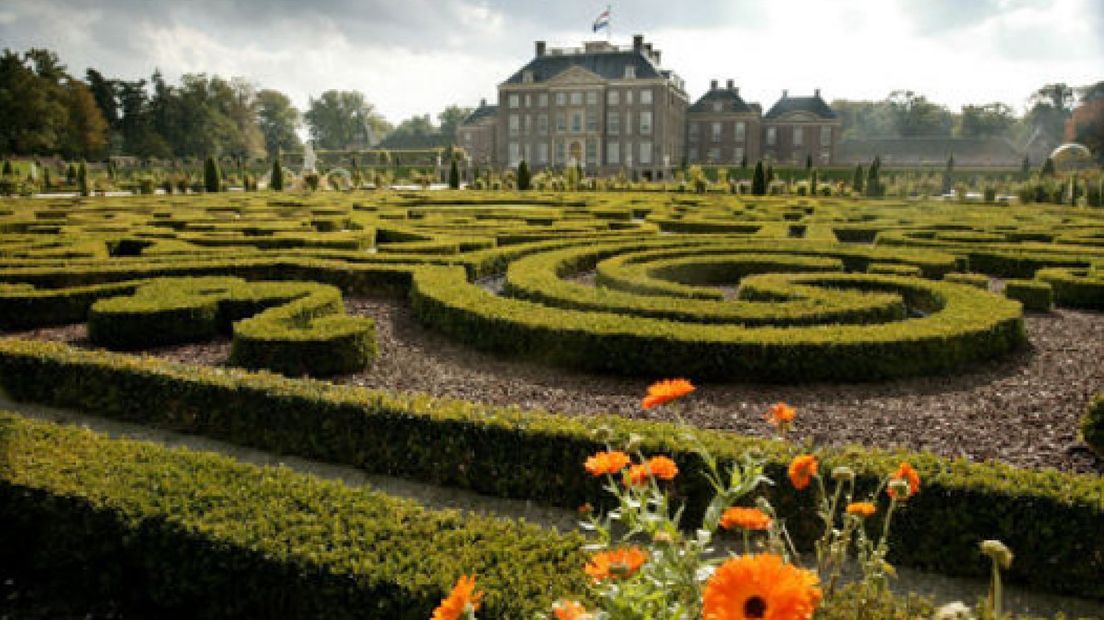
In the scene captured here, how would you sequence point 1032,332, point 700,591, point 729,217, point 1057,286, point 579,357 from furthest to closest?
point 729,217, point 1057,286, point 1032,332, point 579,357, point 700,591

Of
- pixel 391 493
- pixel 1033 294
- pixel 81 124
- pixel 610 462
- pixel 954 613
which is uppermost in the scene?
pixel 81 124

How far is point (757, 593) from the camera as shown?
5.02 ft

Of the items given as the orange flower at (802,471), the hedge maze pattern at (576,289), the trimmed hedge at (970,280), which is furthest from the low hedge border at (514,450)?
the trimmed hedge at (970,280)

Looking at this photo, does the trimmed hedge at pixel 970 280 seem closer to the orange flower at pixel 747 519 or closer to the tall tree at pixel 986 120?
the orange flower at pixel 747 519

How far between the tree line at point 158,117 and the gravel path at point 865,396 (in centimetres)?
5326

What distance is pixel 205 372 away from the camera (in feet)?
17.8

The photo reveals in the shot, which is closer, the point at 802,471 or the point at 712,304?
the point at 802,471

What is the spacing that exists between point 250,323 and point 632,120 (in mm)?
58819

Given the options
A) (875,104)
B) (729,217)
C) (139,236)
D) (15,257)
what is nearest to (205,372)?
(15,257)

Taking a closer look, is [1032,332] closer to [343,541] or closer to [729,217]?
[343,541]

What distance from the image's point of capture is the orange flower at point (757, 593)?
1500 millimetres

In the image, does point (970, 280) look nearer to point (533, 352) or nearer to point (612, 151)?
point (533, 352)

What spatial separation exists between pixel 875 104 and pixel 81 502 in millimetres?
127374

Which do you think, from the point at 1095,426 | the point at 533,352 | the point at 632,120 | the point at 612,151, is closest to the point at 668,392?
the point at 1095,426
